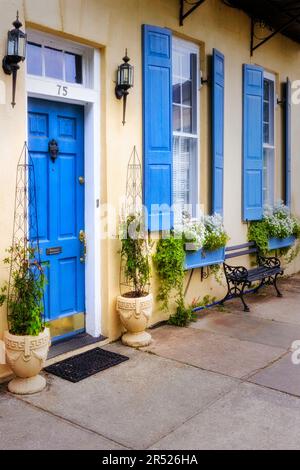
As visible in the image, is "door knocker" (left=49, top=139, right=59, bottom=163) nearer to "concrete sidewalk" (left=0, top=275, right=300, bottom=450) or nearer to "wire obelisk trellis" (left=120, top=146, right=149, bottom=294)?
"wire obelisk trellis" (left=120, top=146, right=149, bottom=294)

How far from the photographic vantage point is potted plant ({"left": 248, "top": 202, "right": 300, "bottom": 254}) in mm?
7770

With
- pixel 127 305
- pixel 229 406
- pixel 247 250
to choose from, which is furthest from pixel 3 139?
pixel 247 250

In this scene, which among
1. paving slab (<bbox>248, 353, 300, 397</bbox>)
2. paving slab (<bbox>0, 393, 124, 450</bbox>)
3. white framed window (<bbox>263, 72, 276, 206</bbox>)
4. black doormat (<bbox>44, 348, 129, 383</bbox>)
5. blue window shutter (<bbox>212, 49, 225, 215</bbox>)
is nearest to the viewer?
paving slab (<bbox>0, 393, 124, 450</bbox>)

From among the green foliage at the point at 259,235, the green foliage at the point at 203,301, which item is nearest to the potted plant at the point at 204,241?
the green foliage at the point at 203,301

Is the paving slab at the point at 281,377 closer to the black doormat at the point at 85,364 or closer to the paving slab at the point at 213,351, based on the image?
the paving slab at the point at 213,351

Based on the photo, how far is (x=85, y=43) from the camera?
199 inches

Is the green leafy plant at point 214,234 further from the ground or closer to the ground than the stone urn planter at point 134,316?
further from the ground

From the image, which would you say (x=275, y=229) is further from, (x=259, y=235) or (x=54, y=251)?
(x=54, y=251)

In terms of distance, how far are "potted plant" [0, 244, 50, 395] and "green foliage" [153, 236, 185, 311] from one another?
192cm

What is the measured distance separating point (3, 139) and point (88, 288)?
73.0 inches

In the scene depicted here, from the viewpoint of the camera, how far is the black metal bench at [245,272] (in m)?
6.80

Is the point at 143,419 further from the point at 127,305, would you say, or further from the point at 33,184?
the point at 33,184

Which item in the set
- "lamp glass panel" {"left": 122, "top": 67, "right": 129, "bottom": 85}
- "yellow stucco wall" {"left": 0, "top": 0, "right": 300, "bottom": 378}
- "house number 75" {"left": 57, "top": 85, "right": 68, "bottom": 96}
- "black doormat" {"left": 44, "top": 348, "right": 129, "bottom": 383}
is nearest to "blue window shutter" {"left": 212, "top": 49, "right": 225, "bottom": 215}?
"yellow stucco wall" {"left": 0, "top": 0, "right": 300, "bottom": 378}

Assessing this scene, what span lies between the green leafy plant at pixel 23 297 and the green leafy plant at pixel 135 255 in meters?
1.22
